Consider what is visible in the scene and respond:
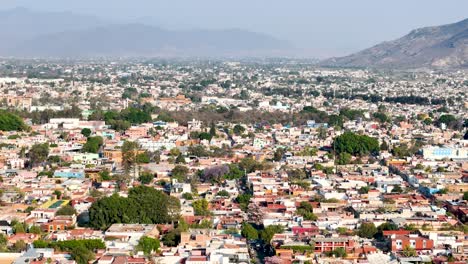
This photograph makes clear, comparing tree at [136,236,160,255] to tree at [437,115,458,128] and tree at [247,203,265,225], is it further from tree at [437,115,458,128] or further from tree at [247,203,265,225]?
tree at [437,115,458,128]

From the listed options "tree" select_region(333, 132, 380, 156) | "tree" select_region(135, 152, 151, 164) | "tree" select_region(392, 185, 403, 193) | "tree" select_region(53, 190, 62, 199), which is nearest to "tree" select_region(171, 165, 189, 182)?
"tree" select_region(135, 152, 151, 164)

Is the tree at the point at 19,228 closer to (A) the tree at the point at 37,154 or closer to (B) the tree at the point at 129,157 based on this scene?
(B) the tree at the point at 129,157

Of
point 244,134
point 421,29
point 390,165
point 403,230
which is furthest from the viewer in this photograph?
point 421,29

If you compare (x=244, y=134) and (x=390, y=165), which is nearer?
(x=390, y=165)

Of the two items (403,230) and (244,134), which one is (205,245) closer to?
(403,230)

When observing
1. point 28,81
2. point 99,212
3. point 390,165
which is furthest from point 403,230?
point 28,81

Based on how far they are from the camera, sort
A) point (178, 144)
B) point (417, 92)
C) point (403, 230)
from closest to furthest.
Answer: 1. point (403, 230)
2. point (178, 144)
3. point (417, 92)
